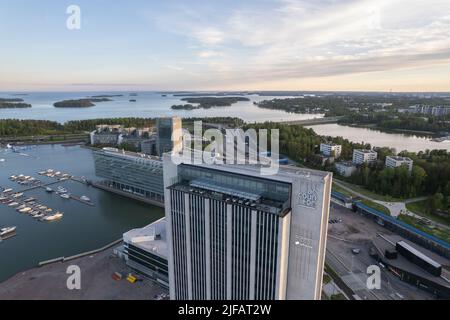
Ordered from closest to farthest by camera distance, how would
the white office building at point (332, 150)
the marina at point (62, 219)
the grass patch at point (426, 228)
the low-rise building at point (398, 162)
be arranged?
the marina at point (62, 219)
the grass patch at point (426, 228)
the low-rise building at point (398, 162)
the white office building at point (332, 150)

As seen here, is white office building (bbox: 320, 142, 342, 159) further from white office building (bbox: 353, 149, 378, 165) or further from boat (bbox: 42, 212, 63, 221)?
boat (bbox: 42, 212, 63, 221)

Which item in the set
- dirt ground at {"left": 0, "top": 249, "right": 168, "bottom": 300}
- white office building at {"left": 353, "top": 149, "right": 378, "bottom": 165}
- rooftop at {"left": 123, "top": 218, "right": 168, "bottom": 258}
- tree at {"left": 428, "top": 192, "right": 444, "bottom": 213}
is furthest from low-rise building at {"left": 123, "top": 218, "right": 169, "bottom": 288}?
white office building at {"left": 353, "top": 149, "right": 378, "bottom": 165}

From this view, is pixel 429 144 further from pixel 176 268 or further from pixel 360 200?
pixel 176 268

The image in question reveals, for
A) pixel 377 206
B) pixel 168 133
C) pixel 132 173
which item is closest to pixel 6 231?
pixel 132 173

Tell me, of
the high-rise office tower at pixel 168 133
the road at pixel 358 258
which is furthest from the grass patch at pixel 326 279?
the high-rise office tower at pixel 168 133

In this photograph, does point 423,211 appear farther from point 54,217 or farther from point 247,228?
point 54,217

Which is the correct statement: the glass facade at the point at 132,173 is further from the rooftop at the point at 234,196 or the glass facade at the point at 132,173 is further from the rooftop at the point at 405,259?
the rooftop at the point at 405,259
